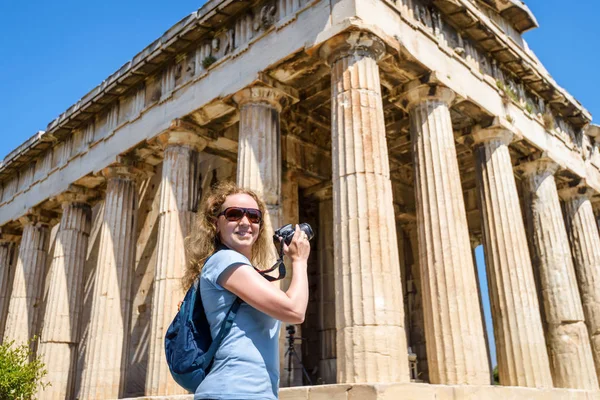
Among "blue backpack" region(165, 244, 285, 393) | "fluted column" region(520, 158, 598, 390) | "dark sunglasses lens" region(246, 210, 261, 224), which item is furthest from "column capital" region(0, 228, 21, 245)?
"blue backpack" region(165, 244, 285, 393)

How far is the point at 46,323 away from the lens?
58.1 ft

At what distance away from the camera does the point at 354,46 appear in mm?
11703

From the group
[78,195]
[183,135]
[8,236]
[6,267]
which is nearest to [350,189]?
[183,135]

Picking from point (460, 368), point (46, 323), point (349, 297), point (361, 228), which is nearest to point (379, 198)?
point (361, 228)

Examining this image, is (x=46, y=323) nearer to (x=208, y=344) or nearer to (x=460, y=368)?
(x=460, y=368)

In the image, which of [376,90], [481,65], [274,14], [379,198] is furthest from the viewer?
[481,65]

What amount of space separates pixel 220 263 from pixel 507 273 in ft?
40.7

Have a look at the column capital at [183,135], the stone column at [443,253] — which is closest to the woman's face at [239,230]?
the stone column at [443,253]

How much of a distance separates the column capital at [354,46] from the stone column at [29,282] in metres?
14.4

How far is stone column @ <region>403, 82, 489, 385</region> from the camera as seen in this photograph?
11.2 meters

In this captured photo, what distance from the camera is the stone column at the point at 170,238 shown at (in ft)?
43.7

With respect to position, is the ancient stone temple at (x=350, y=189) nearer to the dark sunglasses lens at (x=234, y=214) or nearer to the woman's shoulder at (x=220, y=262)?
the dark sunglasses lens at (x=234, y=214)

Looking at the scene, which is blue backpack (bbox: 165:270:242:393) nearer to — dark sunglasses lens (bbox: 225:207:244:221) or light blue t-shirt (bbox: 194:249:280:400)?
light blue t-shirt (bbox: 194:249:280:400)

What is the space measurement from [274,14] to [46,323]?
38.2ft
